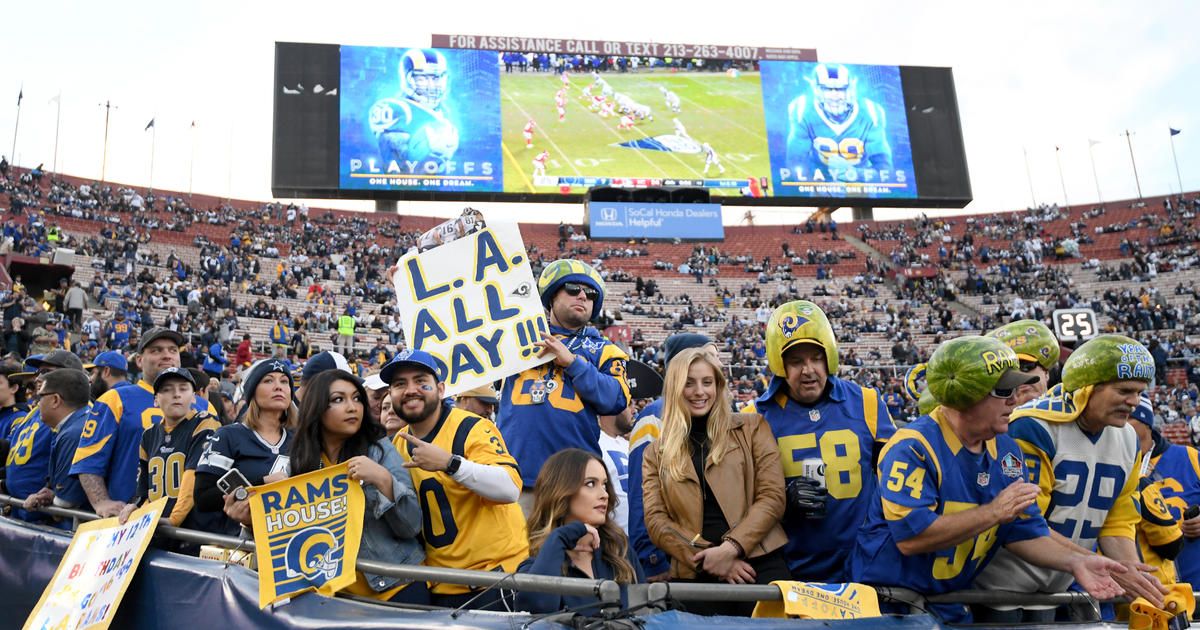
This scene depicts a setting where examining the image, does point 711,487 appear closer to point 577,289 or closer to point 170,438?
point 577,289

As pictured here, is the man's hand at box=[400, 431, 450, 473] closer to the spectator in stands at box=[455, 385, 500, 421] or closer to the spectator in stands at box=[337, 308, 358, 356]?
the spectator in stands at box=[455, 385, 500, 421]

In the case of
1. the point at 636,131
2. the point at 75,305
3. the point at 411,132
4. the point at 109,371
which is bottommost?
the point at 109,371

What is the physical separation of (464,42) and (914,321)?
1979 centimetres

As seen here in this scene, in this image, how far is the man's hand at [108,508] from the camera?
5273 millimetres

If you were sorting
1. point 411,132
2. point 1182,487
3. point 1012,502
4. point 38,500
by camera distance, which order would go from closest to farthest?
point 1012,502 → point 1182,487 → point 38,500 → point 411,132

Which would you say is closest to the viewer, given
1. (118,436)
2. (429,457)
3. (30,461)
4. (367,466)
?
(429,457)

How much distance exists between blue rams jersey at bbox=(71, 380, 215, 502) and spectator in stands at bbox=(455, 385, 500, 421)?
5.40 ft

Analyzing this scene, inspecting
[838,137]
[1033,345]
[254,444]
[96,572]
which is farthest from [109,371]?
[838,137]

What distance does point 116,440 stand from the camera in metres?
5.78

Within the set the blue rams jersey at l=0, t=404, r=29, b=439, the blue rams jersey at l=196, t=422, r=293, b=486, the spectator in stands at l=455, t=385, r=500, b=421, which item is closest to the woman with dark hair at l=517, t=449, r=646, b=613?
the blue rams jersey at l=196, t=422, r=293, b=486

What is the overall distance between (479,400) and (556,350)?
1048 mm

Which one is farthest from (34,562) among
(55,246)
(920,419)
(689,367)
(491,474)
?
(55,246)

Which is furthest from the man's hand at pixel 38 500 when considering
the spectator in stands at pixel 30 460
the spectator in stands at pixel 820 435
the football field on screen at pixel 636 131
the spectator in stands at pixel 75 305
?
the football field on screen at pixel 636 131

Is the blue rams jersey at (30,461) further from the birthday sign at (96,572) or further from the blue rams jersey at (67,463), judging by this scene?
the birthday sign at (96,572)
